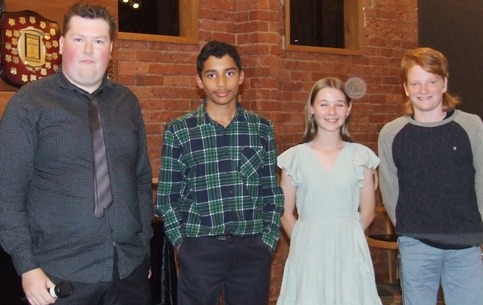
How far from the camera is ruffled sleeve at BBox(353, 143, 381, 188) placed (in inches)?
129

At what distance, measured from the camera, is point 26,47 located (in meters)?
3.55

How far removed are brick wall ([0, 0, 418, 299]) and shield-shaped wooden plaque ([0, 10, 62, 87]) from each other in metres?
0.63

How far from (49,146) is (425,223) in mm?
1634

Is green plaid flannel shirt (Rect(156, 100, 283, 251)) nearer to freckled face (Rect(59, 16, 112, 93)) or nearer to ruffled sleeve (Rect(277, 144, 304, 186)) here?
ruffled sleeve (Rect(277, 144, 304, 186))

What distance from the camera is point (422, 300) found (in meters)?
3.12

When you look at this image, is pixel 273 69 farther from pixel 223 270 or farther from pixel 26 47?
pixel 223 270

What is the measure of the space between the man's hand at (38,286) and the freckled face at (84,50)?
64cm

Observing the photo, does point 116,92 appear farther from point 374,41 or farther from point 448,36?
point 374,41

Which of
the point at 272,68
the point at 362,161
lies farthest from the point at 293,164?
the point at 272,68

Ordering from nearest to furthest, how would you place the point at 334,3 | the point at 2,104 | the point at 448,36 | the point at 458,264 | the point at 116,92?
the point at 116,92 < the point at 458,264 < the point at 2,104 < the point at 448,36 < the point at 334,3

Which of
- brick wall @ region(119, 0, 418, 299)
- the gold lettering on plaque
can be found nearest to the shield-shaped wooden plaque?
the gold lettering on plaque

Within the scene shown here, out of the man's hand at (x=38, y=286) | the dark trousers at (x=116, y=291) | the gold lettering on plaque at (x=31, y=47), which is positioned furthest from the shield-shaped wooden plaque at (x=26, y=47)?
the man's hand at (x=38, y=286)

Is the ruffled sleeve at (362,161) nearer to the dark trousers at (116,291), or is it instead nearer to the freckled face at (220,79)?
the freckled face at (220,79)

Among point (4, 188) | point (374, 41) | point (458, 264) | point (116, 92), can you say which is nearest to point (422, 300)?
point (458, 264)
